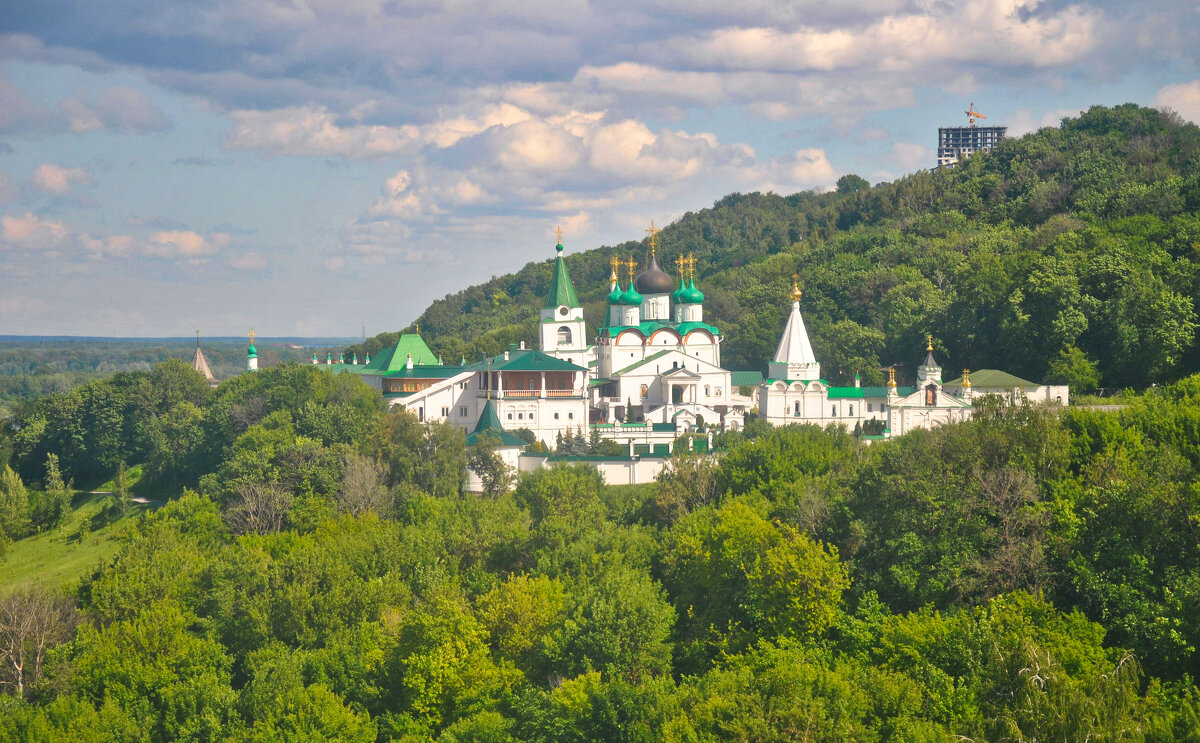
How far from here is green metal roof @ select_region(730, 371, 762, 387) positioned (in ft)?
176

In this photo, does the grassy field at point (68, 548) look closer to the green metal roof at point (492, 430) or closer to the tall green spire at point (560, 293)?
the green metal roof at point (492, 430)

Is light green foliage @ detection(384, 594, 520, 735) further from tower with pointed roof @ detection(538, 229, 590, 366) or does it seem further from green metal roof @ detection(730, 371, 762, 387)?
green metal roof @ detection(730, 371, 762, 387)

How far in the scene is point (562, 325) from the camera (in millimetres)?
51875

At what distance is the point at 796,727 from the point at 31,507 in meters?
38.3

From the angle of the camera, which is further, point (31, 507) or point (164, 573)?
point (31, 507)

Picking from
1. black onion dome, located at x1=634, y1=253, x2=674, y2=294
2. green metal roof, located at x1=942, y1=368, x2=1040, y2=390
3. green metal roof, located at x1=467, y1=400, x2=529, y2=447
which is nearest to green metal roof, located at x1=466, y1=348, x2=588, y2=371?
green metal roof, located at x1=467, y1=400, x2=529, y2=447

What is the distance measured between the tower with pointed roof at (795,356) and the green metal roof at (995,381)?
4494 millimetres

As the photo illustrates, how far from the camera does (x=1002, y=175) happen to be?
2972 inches

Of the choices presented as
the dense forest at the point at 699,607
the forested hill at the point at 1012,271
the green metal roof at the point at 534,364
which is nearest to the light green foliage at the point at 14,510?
the dense forest at the point at 699,607

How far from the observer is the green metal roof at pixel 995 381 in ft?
144

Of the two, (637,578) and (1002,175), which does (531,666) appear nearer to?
(637,578)

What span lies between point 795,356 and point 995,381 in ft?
21.4

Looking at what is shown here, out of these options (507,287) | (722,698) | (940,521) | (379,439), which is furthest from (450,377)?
(507,287)

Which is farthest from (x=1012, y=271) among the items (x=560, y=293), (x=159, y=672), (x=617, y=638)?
(x=159, y=672)
